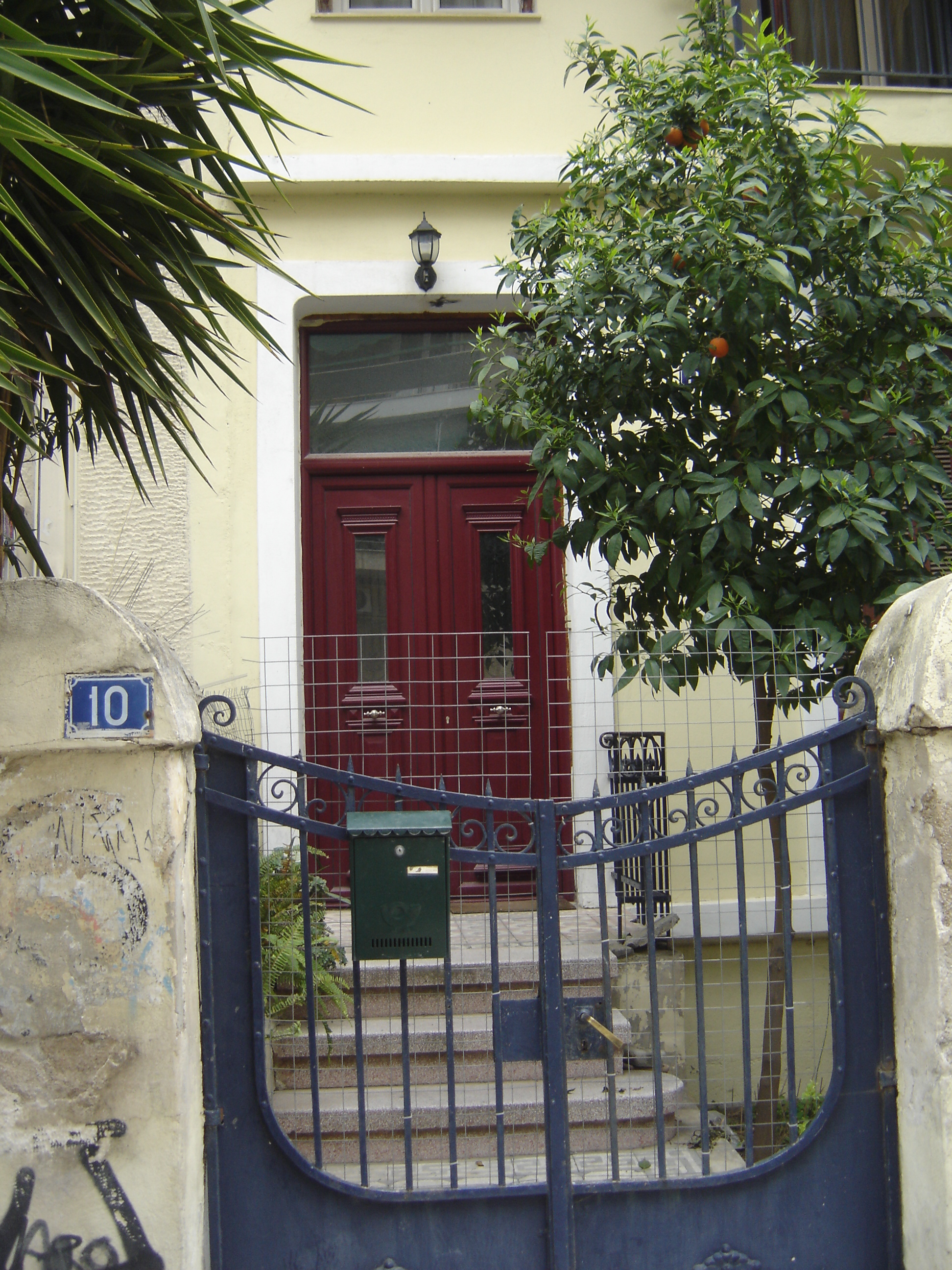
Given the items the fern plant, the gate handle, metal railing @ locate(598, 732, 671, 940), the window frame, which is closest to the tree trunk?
metal railing @ locate(598, 732, 671, 940)

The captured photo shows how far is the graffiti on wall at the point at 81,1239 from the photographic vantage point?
2.78 metres

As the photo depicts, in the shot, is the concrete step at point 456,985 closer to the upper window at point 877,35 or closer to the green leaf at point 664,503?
the green leaf at point 664,503

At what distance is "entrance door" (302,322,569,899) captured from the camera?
6043 millimetres

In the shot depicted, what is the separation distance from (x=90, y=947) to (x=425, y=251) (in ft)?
14.8

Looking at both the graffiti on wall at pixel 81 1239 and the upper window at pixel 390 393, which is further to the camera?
the upper window at pixel 390 393

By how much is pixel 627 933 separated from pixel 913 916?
2054 mm

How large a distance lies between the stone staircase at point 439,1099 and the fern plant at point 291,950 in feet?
0.52

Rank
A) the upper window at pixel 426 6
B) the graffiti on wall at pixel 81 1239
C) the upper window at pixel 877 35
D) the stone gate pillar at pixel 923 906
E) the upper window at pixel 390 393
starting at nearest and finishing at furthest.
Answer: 1. the graffiti on wall at pixel 81 1239
2. the stone gate pillar at pixel 923 906
3. the upper window at pixel 426 6
4. the upper window at pixel 390 393
5. the upper window at pixel 877 35

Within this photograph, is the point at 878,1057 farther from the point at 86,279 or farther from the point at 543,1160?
the point at 86,279

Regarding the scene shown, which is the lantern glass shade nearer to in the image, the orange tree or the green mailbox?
the orange tree

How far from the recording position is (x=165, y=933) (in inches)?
113

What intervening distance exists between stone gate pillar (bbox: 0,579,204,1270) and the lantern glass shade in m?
3.87

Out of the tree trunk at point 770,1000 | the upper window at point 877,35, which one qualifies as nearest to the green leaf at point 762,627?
the tree trunk at point 770,1000

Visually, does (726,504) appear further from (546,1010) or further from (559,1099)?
(559,1099)
